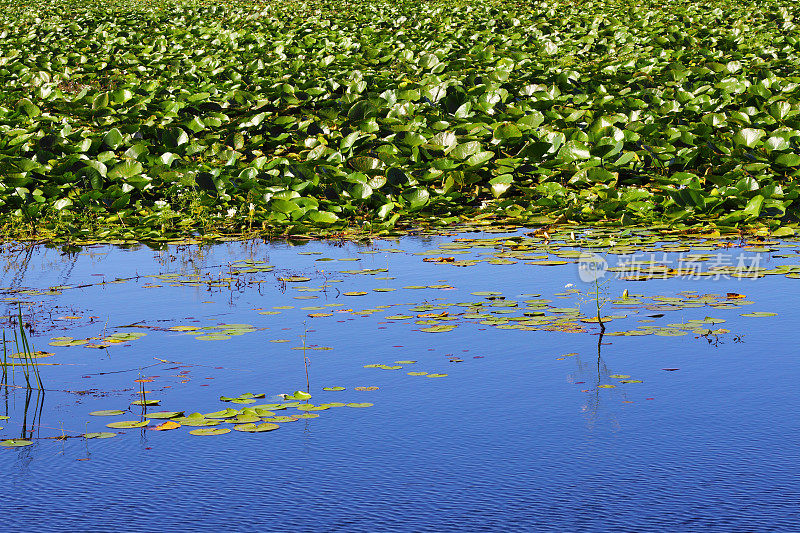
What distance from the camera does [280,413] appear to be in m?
4.00

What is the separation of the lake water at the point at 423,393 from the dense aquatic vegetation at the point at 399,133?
1.70 meters

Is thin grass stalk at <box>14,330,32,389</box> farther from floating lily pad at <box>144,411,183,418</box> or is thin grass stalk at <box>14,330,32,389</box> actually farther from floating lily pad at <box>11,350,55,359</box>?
floating lily pad at <box>144,411,183,418</box>

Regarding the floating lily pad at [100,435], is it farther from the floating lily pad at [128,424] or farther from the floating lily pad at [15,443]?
the floating lily pad at [15,443]

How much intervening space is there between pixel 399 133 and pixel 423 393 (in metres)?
6.15

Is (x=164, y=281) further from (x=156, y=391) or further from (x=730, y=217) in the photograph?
(x=730, y=217)

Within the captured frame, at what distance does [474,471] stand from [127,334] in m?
2.45

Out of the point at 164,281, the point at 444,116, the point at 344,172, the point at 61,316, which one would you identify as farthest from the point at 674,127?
the point at 61,316

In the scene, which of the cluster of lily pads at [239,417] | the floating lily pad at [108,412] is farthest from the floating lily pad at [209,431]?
the floating lily pad at [108,412]

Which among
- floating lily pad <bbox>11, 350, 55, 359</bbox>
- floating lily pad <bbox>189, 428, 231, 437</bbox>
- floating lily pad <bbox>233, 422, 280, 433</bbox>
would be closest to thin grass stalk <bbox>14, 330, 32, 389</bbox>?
floating lily pad <bbox>11, 350, 55, 359</bbox>

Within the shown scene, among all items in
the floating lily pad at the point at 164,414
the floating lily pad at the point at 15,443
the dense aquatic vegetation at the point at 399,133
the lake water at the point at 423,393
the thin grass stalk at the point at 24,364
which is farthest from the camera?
the dense aquatic vegetation at the point at 399,133

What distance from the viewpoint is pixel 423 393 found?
13.9 feet

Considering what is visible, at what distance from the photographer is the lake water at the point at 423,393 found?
320 cm

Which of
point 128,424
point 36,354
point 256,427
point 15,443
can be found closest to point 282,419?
point 256,427

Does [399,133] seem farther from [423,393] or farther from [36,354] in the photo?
[423,393]
